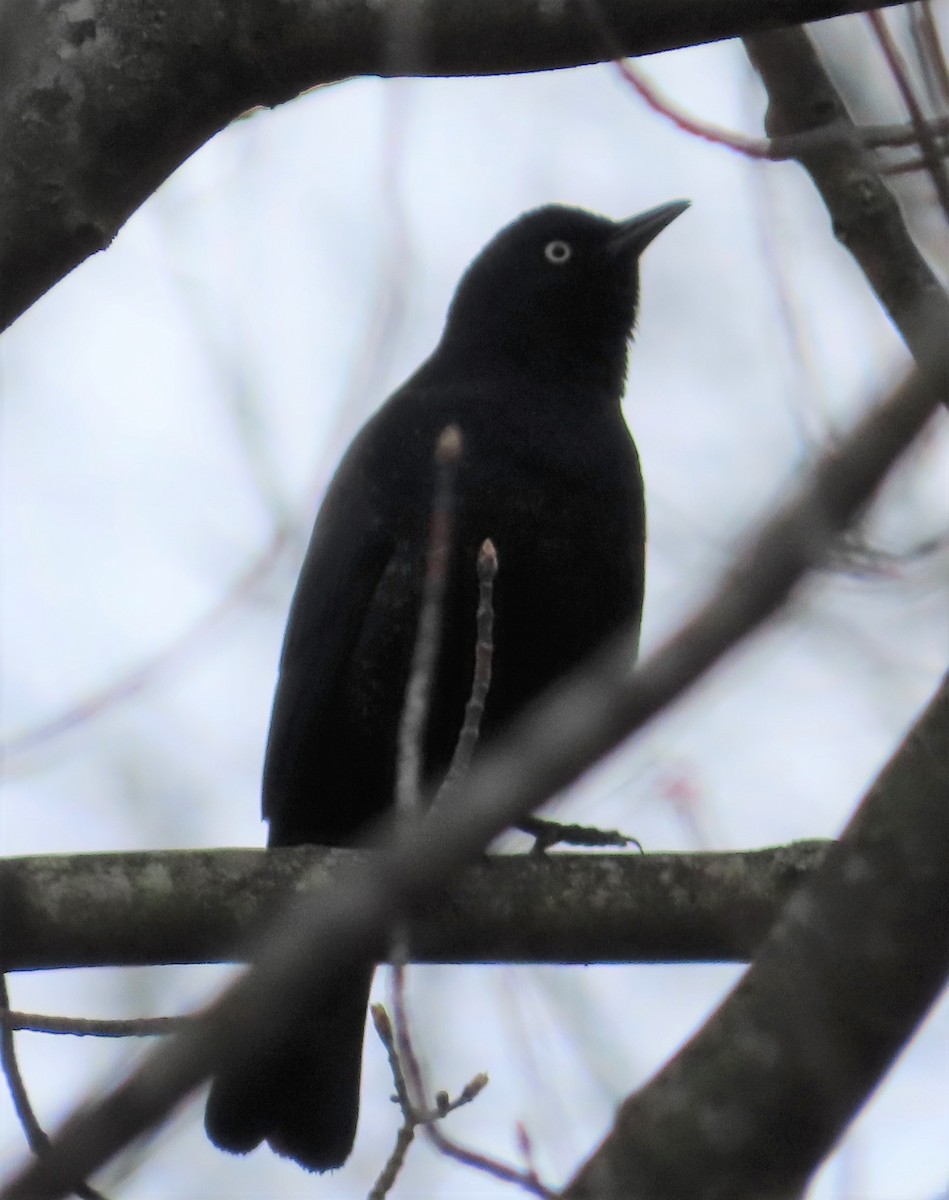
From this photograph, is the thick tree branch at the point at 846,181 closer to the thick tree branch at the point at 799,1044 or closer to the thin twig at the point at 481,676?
the thin twig at the point at 481,676

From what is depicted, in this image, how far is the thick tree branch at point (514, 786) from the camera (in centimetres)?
124

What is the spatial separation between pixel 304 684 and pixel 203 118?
168 centimetres

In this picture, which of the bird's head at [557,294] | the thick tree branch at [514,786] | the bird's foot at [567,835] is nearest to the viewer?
the thick tree branch at [514,786]

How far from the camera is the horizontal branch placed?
2799 millimetres

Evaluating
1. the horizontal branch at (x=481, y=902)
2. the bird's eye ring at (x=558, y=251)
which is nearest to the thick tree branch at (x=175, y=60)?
the horizontal branch at (x=481, y=902)

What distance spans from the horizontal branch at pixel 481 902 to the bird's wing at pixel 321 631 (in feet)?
3.50

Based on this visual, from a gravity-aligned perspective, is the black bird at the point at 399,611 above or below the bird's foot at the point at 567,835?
above

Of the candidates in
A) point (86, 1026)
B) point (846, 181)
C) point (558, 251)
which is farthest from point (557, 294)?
point (86, 1026)

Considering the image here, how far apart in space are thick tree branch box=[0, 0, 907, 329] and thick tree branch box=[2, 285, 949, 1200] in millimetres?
1368

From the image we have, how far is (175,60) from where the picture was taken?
107 inches

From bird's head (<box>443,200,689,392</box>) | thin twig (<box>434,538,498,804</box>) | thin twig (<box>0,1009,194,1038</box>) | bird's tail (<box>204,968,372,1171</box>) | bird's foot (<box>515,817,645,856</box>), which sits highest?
bird's head (<box>443,200,689,392</box>)

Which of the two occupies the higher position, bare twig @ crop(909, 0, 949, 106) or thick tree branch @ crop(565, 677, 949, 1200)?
bare twig @ crop(909, 0, 949, 106)

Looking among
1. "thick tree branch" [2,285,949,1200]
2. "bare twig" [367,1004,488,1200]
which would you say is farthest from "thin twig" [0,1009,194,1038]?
"thick tree branch" [2,285,949,1200]

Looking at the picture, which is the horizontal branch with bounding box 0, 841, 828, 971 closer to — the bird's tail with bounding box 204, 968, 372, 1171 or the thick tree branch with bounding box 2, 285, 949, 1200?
the bird's tail with bounding box 204, 968, 372, 1171
